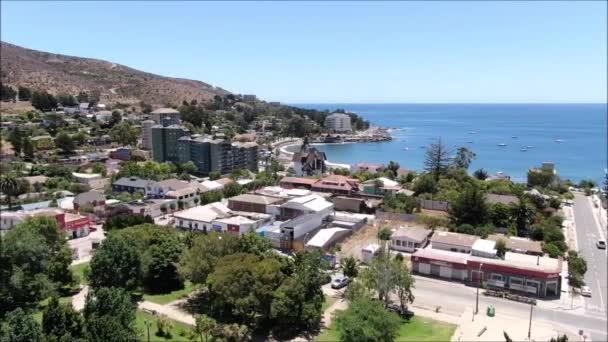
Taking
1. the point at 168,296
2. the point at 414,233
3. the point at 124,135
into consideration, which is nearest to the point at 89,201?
the point at 168,296

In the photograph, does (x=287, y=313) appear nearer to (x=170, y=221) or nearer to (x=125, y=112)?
(x=170, y=221)

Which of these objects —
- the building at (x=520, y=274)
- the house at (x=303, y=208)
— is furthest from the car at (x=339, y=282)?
the house at (x=303, y=208)

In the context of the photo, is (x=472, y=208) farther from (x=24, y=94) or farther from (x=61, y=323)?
(x=24, y=94)

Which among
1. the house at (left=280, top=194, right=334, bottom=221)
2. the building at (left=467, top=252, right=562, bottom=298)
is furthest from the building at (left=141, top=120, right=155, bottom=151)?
the building at (left=467, top=252, right=562, bottom=298)

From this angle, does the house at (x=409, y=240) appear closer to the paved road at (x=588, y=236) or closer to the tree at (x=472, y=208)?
the tree at (x=472, y=208)

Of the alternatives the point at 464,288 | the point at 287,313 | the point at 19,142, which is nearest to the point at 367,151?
the point at 19,142

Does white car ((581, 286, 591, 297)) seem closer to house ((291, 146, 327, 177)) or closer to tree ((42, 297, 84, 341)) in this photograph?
tree ((42, 297, 84, 341))
